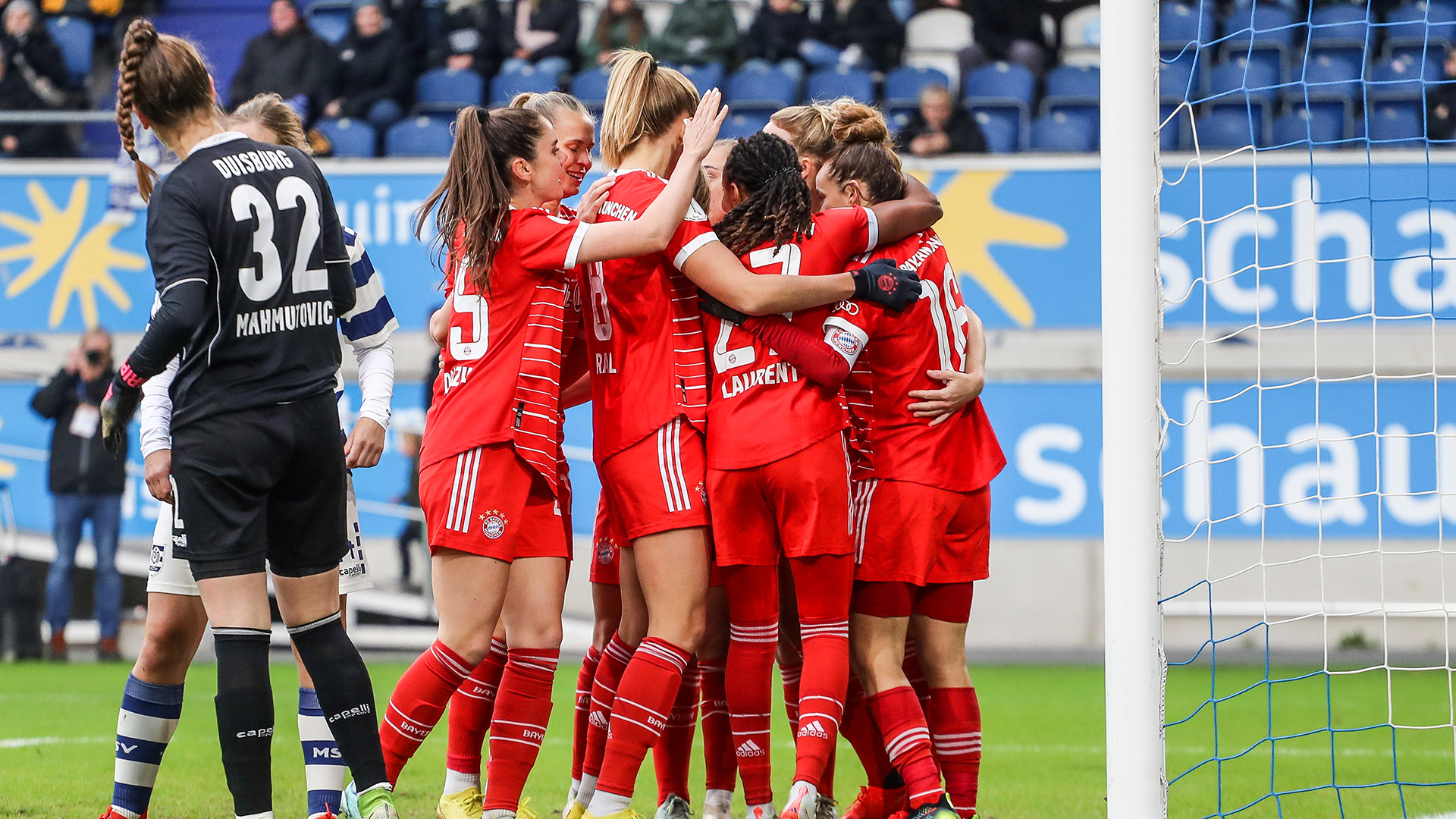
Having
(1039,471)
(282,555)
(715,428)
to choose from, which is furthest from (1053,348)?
(282,555)

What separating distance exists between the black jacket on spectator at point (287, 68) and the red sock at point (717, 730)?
8.52 meters

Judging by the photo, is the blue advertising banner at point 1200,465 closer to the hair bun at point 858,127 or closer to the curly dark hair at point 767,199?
the hair bun at point 858,127

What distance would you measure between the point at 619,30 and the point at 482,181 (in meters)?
8.22

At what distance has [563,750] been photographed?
5.49 m

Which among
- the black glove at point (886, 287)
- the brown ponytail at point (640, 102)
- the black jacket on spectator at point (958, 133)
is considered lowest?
the black glove at point (886, 287)

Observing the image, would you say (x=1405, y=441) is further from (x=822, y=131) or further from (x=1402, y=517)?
(x=822, y=131)

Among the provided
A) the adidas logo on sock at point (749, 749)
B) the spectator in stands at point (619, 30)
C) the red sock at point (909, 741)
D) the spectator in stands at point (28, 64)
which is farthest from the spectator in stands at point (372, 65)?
the red sock at point (909, 741)

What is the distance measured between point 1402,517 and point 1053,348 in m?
2.58

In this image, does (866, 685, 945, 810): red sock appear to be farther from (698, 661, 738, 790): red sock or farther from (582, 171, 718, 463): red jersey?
(582, 171, 718, 463): red jersey

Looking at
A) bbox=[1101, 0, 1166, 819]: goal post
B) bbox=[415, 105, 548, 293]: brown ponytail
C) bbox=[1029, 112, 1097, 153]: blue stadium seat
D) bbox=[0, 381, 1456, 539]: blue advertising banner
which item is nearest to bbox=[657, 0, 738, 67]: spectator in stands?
bbox=[1029, 112, 1097, 153]: blue stadium seat

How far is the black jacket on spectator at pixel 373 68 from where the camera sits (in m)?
10.8

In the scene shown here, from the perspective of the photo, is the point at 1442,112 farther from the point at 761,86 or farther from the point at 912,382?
the point at 912,382

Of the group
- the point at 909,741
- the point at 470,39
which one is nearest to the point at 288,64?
the point at 470,39

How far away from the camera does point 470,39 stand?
11172mm
